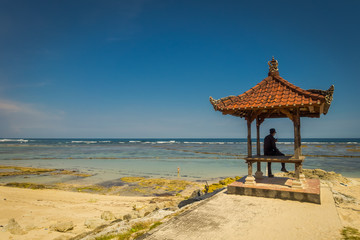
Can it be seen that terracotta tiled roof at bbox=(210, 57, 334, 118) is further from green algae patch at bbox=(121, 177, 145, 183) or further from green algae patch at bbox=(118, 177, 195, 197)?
green algae patch at bbox=(121, 177, 145, 183)

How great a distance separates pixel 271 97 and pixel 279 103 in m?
0.58

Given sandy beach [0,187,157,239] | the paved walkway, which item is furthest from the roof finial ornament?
→ sandy beach [0,187,157,239]

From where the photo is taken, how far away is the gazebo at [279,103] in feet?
21.5

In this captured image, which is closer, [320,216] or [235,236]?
[235,236]

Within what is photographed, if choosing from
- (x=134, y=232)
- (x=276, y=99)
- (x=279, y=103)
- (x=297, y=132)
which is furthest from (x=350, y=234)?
(x=134, y=232)

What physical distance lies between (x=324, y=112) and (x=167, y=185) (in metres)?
10.2

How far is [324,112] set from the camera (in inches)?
302

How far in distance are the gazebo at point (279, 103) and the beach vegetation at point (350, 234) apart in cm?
197

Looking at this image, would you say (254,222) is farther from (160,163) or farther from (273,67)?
(160,163)

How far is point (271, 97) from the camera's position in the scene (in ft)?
23.9

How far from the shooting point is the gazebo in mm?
6551

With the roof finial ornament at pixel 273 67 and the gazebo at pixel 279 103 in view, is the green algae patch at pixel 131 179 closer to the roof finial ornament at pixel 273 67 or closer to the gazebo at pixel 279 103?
the gazebo at pixel 279 103

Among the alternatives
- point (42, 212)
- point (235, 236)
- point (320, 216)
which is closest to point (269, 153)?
point (320, 216)

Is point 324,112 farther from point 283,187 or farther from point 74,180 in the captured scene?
point 74,180
